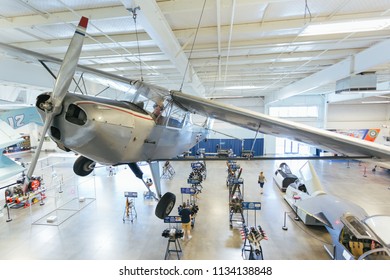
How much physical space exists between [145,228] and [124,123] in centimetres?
505

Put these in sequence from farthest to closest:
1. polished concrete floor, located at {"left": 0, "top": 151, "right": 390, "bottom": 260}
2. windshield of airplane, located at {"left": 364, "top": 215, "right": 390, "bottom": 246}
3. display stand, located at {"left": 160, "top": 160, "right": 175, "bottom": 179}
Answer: display stand, located at {"left": 160, "top": 160, "right": 175, "bottom": 179} → polished concrete floor, located at {"left": 0, "top": 151, "right": 390, "bottom": 260} → windshield of airplane, located at {"left": 364, "top": 215, "right": 390, "bottom": 246}

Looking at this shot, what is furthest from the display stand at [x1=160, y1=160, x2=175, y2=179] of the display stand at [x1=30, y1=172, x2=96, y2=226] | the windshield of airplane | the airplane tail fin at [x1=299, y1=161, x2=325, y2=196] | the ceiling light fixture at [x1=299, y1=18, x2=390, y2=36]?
the ceiling light fixture at [x1=299, y1=18, x2=390, y2=36]

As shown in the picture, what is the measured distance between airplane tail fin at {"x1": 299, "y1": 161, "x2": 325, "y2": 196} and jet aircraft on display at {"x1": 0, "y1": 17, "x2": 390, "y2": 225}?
4.54 m

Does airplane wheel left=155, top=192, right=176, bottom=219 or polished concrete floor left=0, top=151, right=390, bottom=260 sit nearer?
airplane wheel left=155, top=192, right=176, bottom=219

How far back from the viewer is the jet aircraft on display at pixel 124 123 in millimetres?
1976

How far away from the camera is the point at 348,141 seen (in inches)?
80.2

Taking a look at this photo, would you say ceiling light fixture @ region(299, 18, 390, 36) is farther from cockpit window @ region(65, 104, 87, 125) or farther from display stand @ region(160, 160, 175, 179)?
display stand @ region(160, 160, 175, 179)

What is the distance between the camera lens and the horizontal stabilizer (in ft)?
22.1

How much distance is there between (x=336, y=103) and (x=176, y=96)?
18736mm

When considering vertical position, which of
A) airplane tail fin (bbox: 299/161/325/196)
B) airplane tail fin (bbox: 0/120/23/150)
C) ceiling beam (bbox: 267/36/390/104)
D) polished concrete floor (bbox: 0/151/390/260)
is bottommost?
polished concrete floor (bbox: 0/151/390/260)

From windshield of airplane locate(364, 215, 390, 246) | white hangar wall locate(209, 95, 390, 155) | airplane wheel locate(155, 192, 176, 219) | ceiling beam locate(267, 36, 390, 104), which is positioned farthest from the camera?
white hangar wall locate(209, 95, 390, 155)

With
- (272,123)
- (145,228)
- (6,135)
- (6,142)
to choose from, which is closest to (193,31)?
(272,123)
